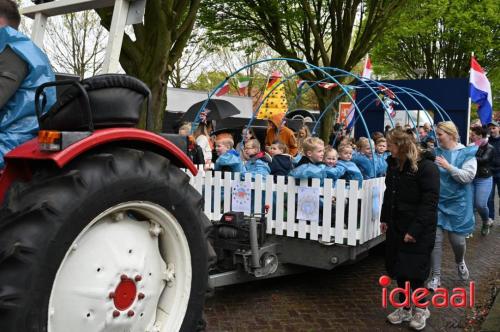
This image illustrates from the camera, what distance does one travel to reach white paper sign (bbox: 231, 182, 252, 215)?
536cm

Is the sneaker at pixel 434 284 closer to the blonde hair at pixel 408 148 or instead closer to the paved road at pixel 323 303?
the paved road at pixel 323 303

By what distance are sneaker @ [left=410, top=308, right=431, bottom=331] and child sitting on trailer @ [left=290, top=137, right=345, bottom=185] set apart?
5.08ft

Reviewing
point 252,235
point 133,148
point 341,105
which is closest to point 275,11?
point 341,105

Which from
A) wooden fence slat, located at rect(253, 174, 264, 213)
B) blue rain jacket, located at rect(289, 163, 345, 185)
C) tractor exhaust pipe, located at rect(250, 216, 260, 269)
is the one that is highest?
blue rain jacket, located at rect(289, 163, 345, 185)

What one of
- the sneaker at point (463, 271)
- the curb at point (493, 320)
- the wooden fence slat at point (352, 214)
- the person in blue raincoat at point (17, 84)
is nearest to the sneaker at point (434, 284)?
the sneaker at point (463, 271)

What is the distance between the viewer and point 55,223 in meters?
1.97

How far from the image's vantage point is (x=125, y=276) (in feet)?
7.46

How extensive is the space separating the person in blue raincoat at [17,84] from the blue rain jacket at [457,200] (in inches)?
163

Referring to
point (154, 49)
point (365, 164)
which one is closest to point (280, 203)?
point (365, 164)

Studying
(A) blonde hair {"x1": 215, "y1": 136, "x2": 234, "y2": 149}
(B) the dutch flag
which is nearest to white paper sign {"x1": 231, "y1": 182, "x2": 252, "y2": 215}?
(A) blonde hair {"x1": 215, "y1": 136, "x2": 234, "y2": 149}

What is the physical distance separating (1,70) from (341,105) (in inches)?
575

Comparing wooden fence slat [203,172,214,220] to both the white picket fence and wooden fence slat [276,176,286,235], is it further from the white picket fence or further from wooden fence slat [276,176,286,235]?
wooden fence slat [276,176,286,235]

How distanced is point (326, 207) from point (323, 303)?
3.11 ft

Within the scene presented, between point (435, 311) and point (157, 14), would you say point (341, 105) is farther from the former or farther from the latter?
point (435, 311)
